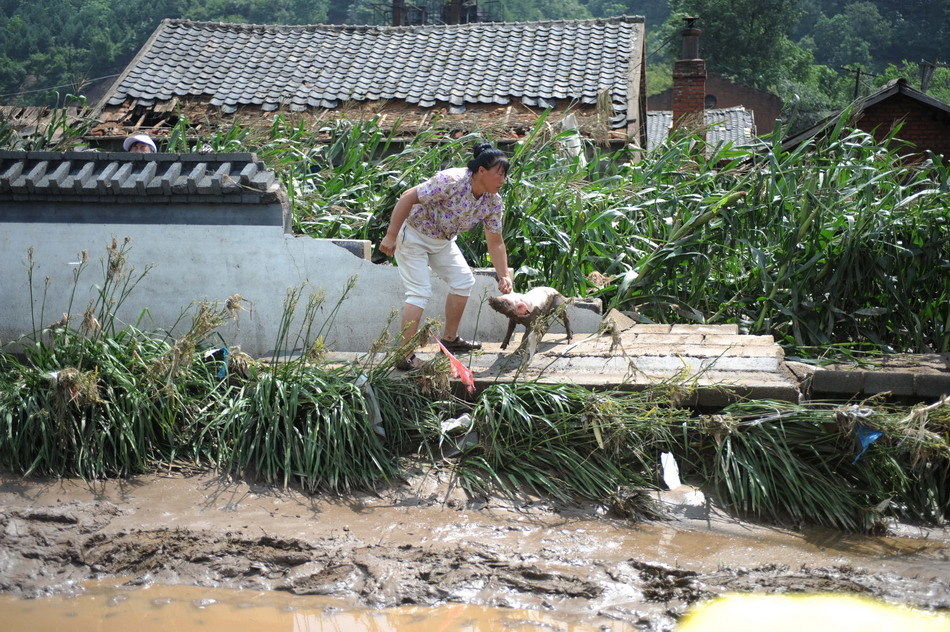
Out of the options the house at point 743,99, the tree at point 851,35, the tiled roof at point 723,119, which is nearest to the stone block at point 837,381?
the tiled roof at point 723,119

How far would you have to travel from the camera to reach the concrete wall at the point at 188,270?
260 inches

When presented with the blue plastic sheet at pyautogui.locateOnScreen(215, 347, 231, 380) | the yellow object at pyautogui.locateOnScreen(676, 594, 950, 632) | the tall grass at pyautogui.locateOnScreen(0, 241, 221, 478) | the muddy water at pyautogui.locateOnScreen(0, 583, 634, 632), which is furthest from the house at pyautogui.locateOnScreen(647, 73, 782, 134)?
the muddy water at pyautogui.locateOnScreen(0, 583, 634, 632)

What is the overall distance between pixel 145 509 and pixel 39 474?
2.64 feet

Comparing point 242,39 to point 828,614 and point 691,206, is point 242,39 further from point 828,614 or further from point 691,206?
point 828,614

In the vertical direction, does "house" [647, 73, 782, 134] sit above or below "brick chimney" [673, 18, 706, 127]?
below

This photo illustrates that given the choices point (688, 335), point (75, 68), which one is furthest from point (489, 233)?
point (75, 68)

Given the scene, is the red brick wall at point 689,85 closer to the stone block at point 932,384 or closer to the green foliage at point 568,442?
the stone block at point 932,384

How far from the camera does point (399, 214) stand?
5797mm

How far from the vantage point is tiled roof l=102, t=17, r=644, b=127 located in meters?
13.9

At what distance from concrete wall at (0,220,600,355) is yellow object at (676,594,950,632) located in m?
3.10

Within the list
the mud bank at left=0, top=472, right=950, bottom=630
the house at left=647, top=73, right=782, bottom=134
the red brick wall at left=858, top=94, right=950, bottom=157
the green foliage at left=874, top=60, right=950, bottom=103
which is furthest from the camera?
the green foliage at left=874, top=60, right=950, bottom=103

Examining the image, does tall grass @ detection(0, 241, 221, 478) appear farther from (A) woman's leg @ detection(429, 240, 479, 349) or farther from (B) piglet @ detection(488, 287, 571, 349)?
(B) piglet @ detection(488, 287, 571, 349)

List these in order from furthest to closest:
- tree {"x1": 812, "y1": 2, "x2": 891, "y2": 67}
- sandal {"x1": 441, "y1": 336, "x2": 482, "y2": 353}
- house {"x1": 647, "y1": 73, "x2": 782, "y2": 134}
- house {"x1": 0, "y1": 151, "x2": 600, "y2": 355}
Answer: tree {"x1": 812, "y1": 2, "x2": 891, "y2": 67}, house {"x1": 647, "y1": 73, "x2": 782, "y2": 134}, house {"x1": 0, "y1": 151, "x2": 600, "y2": 355}, sandal {"x1": 441, "y1": 336, "x2": 482, "y2": 353}

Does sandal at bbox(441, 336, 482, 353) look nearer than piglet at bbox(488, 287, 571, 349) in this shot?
No
